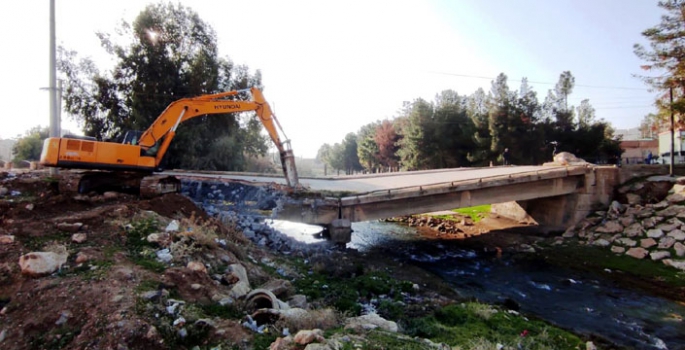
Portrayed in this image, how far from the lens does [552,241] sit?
17031mm

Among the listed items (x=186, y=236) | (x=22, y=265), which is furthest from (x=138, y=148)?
(x=22, y=265)

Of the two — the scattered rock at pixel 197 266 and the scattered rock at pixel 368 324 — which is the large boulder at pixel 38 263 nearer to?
the scattered rock at pixel 197 266

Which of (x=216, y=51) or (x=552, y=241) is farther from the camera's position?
(x=216, y=51)

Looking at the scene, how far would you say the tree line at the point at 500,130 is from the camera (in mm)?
34344

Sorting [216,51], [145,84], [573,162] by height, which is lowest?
[573,162]

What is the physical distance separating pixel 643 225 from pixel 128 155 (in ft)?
62.3

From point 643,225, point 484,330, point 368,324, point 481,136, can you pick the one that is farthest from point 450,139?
point 368,324

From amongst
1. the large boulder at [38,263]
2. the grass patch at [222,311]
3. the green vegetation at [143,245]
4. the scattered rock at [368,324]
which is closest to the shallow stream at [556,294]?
the scattered rock at [368,324]

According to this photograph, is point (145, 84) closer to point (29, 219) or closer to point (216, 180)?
point (216, 180)

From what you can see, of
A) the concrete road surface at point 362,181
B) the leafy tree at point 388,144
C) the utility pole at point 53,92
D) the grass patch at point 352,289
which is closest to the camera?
the grass patch at point 352,289

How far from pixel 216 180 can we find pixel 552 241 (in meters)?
14.7

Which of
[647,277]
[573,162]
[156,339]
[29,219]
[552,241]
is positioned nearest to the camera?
[156,339]

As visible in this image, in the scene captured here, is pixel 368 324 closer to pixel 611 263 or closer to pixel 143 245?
pixel 143 245

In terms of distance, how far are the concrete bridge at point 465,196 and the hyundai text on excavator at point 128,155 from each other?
360 centimetres
